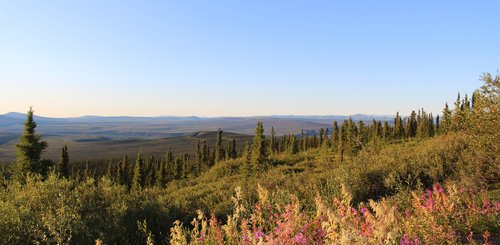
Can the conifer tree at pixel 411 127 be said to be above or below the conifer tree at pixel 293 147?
above

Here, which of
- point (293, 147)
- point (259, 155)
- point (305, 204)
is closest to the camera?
point (305, 204)

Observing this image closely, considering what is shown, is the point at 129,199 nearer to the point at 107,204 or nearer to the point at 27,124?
the point at 107,204

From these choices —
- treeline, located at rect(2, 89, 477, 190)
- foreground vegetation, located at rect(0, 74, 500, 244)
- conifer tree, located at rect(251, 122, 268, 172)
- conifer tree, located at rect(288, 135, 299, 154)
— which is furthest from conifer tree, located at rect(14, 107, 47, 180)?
conifer tree, located at rect(288, 135, 299, 154)

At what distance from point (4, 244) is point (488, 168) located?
14.8m

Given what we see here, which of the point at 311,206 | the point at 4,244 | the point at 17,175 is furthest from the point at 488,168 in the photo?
the point at 17,175

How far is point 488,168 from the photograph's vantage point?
37.0ft

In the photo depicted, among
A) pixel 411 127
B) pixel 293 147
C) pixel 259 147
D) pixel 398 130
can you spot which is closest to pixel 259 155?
pixel 259 147

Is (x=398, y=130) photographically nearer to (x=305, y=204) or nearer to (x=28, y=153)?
(x=28, y=153)

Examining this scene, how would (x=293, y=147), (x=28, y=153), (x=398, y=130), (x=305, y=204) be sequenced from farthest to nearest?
(x=293, y=147)
(x=398, y=130)
(x=28, y=153)
(x=305, y=204)

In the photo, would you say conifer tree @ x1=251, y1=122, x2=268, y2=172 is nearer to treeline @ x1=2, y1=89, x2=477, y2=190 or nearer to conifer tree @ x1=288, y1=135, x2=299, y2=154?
treeline @ x1=2, y1=89, x2=477, y2=190

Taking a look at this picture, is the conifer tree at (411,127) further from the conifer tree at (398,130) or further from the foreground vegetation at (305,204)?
the foreground vegetation at (305,204)

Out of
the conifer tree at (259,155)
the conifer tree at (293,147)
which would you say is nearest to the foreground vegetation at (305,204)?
the conifer tree at (259,155)

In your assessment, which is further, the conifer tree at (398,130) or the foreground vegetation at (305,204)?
the conifer tree at (398,130)

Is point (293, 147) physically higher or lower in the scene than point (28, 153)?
lower
